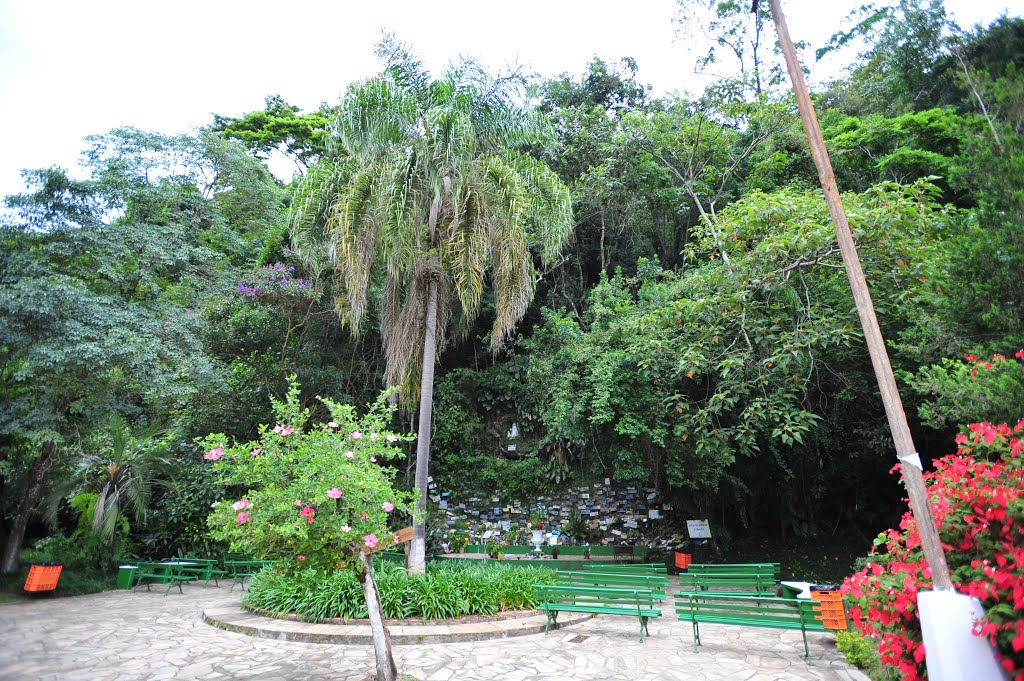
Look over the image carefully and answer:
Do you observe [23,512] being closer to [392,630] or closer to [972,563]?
[392,630]

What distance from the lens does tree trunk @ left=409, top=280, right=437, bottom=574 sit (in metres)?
8.53

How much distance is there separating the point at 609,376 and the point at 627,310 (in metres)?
2.38

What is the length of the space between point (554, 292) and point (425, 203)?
832 centimetres

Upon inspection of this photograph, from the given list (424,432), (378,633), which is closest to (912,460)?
(378,633)

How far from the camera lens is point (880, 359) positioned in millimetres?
4531

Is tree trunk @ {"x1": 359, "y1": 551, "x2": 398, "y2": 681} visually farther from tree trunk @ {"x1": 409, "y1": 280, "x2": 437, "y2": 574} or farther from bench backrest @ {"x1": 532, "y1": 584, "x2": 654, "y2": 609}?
tree trunk @ {"x1": 409, "y1": 280, "x2": 437, "y2": 574}

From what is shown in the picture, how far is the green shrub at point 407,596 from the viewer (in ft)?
24.1

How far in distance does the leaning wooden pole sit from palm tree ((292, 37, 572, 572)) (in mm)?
4879

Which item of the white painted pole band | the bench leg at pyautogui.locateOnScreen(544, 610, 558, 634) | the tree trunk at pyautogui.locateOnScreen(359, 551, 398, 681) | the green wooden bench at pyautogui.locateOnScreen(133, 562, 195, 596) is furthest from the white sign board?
the green wooden bench at pyautogui.locateOnScreen(133, 562, 195, 596)

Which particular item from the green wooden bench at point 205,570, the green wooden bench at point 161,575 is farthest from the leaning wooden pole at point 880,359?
the green wooden bench at point 205,570

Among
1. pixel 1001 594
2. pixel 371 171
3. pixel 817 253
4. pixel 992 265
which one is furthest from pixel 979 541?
pixel 371 171

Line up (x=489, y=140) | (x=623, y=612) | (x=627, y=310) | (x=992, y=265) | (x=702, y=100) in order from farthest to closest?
(x=702, y=100) → (x=627, y=310) → (x=489, y=140) → (x=623, y=612) → (x=992, y=265)

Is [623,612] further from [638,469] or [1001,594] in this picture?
[638,469]

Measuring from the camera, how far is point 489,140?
1006cm
